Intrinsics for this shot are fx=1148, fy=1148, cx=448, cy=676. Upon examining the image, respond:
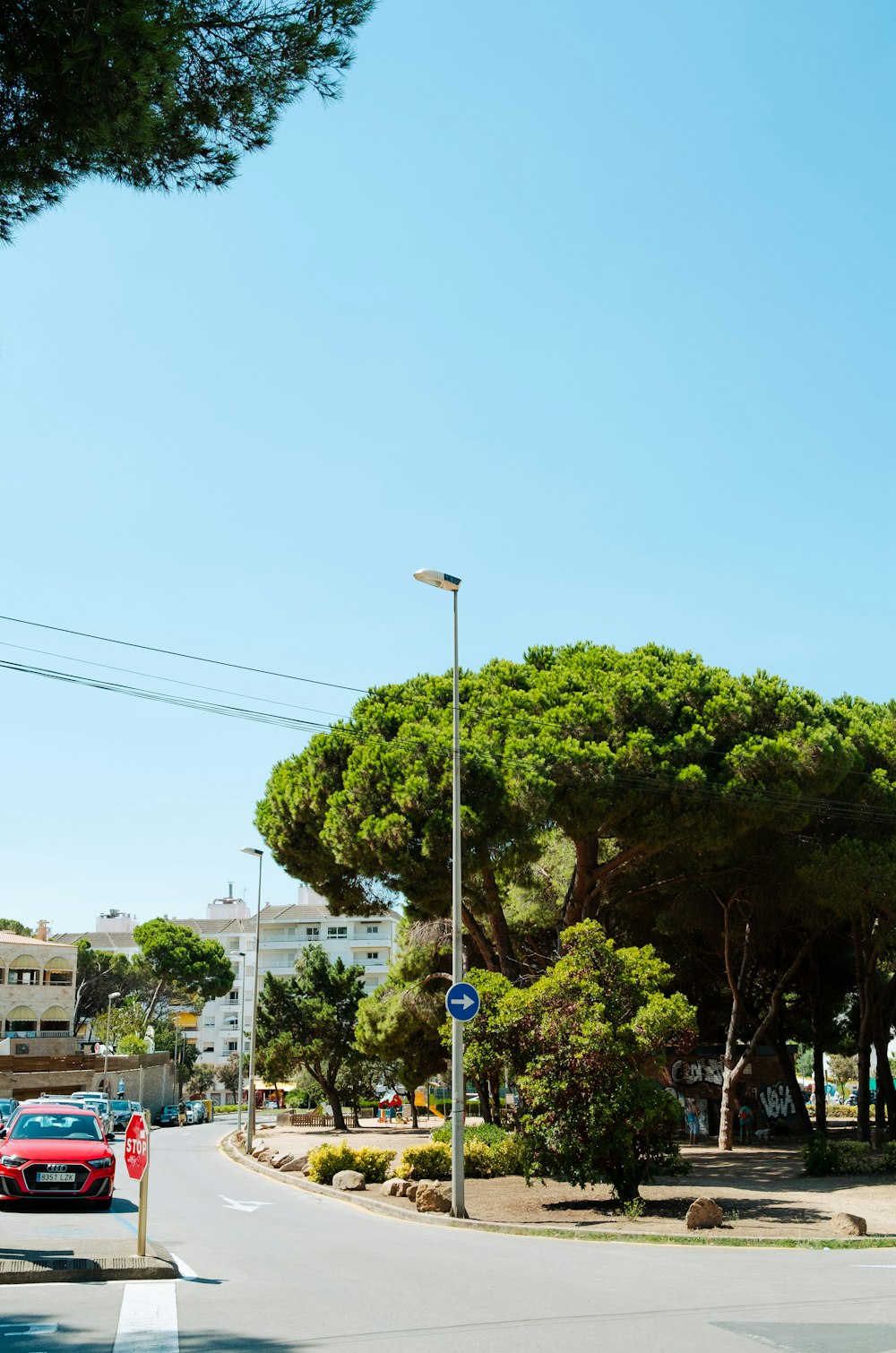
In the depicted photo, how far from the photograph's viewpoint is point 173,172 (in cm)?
1006

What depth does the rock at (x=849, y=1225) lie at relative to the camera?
14.3 m

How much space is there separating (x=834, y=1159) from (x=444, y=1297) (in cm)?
1719

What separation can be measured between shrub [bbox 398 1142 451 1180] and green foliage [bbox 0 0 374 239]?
17.4 meters

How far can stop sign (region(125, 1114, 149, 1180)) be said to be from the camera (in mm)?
11339

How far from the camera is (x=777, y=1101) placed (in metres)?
39.8

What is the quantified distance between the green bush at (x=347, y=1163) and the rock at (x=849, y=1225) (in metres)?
10.5

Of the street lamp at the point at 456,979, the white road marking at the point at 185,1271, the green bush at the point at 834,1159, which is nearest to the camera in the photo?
the white road marking at the point at 185,1271

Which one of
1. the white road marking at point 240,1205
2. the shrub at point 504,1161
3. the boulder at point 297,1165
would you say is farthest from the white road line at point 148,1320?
the boulder at point 297,1165

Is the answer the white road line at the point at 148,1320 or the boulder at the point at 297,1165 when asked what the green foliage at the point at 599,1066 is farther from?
the boulder at the point at 297,1165

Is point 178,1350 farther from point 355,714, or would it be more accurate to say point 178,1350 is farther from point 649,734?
point 355,714

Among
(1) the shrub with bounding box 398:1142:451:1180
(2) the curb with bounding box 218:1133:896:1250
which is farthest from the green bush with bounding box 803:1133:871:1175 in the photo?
(2) the curb with bounding box 218:1133:896:1250

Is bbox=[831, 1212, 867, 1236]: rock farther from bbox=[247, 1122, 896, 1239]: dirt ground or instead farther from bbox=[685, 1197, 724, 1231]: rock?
bbox=[685, 1197, 724, 1231]: rock

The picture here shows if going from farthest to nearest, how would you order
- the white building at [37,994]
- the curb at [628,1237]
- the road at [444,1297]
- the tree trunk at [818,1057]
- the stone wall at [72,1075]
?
the white building at [37,994] → the stone wall at [72,1075] → the tree trunk at [818,1057] → the curb at [628,1237] → the road at [444,1297]

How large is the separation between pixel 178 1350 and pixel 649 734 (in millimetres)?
19495
